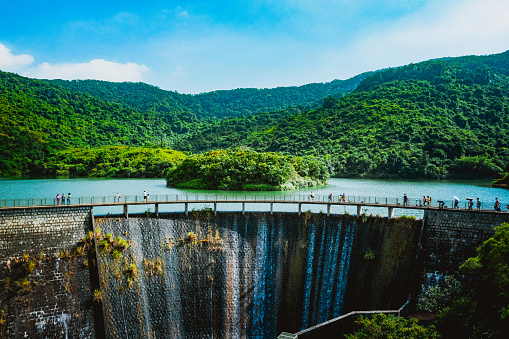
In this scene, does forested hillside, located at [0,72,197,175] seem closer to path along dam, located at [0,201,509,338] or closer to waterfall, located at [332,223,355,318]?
path along dam, located at [0,201,509,338]

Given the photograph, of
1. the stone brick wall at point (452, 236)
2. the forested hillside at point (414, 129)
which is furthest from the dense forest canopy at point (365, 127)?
the stone brick wall at point (452, 236)

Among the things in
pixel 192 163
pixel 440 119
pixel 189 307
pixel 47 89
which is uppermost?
pixel 47 89

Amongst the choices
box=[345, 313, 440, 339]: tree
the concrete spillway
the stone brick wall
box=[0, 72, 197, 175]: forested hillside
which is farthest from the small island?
box=[0, 72, 197, 175]: forested hillside

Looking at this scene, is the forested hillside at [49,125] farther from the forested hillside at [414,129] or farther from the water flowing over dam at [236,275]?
the water flowing over dam at [236,275]

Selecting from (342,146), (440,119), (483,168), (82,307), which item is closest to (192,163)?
(82,307)

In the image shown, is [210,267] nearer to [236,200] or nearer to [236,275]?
[236,275]

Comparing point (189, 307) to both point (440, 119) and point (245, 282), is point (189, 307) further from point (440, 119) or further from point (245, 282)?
point (440, 119)

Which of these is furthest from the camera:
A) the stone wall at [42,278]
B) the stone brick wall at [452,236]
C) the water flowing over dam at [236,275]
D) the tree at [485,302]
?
the water flowing over dam at [236,275]
